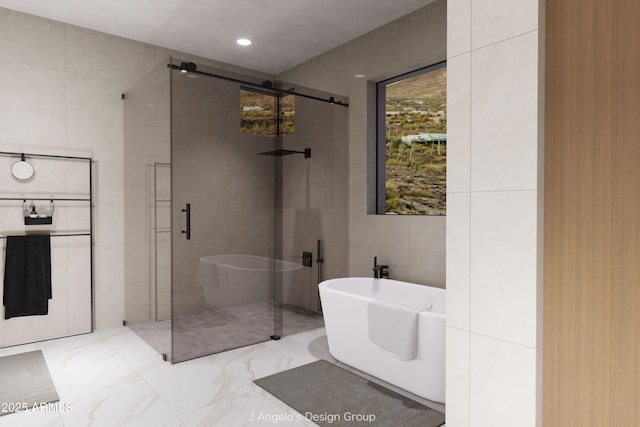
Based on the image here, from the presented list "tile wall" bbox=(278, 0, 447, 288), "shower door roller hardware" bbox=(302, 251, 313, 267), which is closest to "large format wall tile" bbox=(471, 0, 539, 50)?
"tile wall" bbox=(278, 0, 447, 288)

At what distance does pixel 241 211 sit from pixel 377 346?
60.6 inches

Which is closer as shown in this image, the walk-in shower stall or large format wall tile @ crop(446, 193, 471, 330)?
large format wall tile @ crop(446, 193, 471, 330)

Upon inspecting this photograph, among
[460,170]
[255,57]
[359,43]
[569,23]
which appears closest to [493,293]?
[460,170]

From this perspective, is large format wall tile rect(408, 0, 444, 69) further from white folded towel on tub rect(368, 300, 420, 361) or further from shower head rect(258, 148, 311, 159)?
white folded towel on tub rect(368, 300, 420, 361)

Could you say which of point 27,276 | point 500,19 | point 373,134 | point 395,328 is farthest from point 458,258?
point 27,276

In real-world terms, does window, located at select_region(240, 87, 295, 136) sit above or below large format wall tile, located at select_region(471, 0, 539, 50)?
above

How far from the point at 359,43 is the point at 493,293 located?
334 cm

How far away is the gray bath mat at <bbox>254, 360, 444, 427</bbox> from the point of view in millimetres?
2256

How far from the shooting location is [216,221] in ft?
10.7

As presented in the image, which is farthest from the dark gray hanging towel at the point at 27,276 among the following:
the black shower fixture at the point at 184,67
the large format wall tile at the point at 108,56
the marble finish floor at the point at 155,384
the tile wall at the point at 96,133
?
the black shower fixture at the point at 184,67

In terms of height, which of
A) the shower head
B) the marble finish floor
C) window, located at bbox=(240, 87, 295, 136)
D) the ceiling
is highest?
the ceiling

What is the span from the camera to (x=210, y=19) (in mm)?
3623

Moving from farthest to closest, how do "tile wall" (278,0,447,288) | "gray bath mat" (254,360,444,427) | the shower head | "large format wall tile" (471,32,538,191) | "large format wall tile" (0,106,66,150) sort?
the shower head → "large format wall tile" (0,106,66,150) → "tile wall" (278,0,447,288) → "gray bath mat" (254,360,444,427) → "large format wall tile" (471,32,538,191)

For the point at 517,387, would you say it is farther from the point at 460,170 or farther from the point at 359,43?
the point at 359,43
